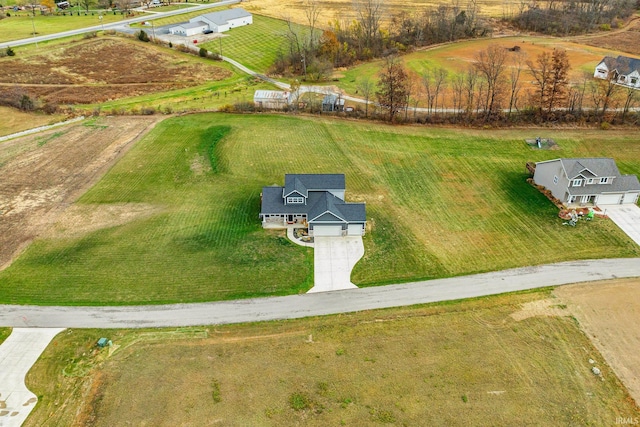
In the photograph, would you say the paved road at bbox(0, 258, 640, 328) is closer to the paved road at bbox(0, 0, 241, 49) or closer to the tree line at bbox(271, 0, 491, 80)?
the tree line at bbox(271, 0, 491, 80)

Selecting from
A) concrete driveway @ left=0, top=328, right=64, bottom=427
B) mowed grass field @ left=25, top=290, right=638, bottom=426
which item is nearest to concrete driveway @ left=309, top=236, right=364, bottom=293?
mowed grass field @ left=25, top=290, right=638, bottom=426

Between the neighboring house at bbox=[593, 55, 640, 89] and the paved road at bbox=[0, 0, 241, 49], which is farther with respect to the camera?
the paved road at bbox=[0, 0, 241, 49]

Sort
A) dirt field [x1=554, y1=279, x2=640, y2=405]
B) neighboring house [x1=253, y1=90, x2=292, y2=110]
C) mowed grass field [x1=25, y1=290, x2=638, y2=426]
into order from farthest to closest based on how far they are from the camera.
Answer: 1. neighboring house [x1=253, y1=90, x2=292, y2=110]
2. dirt field [x1=554, y1=279, x2=640, y2=405]
3. mowed grass field [x1=25, y1=290, x2=638, y2=426]

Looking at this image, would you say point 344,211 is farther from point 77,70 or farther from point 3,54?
point 3,54

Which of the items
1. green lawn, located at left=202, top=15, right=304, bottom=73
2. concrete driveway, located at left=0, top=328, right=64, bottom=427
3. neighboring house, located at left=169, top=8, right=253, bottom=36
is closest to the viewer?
concrete driveway, located at left=0, top=328, right=64, bottom=427

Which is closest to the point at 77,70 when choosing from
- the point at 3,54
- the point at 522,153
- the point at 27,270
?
the point at 3,54

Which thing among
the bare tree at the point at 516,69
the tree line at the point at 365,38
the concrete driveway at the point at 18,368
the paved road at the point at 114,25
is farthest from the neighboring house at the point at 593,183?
the paved road at the point at 114,25
